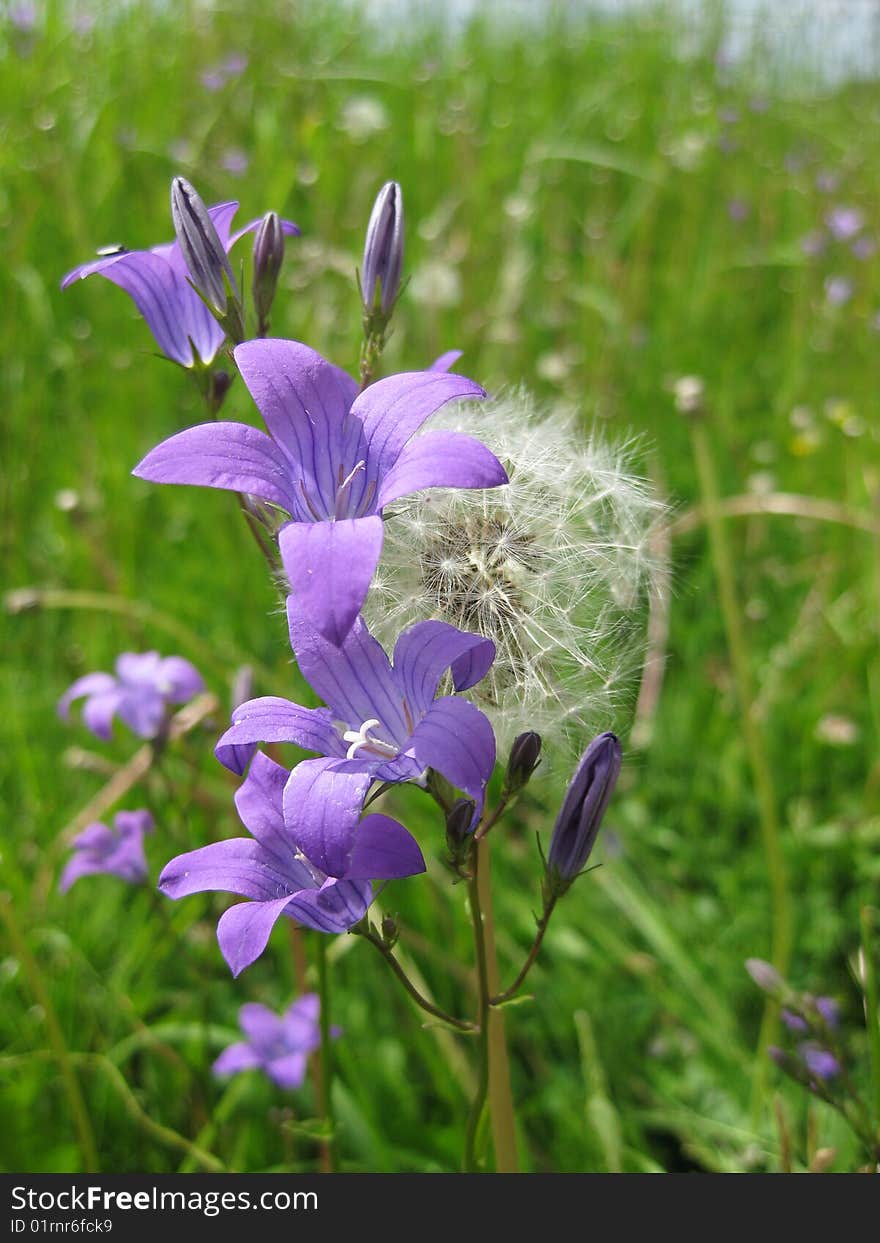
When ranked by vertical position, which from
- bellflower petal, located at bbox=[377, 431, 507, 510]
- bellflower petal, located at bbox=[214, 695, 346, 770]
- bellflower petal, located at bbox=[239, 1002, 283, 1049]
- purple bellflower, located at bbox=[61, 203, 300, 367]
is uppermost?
purple bellflower, located at bbox=[61, 203, 300, 367]

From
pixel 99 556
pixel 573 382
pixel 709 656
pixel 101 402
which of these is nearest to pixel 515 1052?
pixel 709 656

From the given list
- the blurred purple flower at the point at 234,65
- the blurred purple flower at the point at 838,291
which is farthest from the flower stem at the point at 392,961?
the blurred purple flower at the point at 234,65

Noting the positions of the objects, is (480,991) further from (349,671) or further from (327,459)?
(327,459)

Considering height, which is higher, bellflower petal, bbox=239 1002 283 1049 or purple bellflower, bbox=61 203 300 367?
purple bellflower, bbox=61 203 300 367

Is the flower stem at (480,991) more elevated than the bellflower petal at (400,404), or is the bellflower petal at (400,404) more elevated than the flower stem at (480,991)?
the bellflower petal at (400,404)

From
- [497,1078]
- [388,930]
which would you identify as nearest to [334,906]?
[388,930]

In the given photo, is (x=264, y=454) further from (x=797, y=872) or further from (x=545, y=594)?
(x=797, y=872)

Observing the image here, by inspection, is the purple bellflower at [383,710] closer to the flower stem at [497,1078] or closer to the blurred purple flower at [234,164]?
the flower stem at [497,1078]

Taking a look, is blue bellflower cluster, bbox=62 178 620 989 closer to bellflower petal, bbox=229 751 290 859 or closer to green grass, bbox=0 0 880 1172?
bellflower petal, bbox=229 751 290 859

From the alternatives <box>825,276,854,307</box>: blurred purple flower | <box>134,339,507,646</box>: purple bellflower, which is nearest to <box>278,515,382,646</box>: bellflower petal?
<box>134,339,507,646</box>: purple bellflower
